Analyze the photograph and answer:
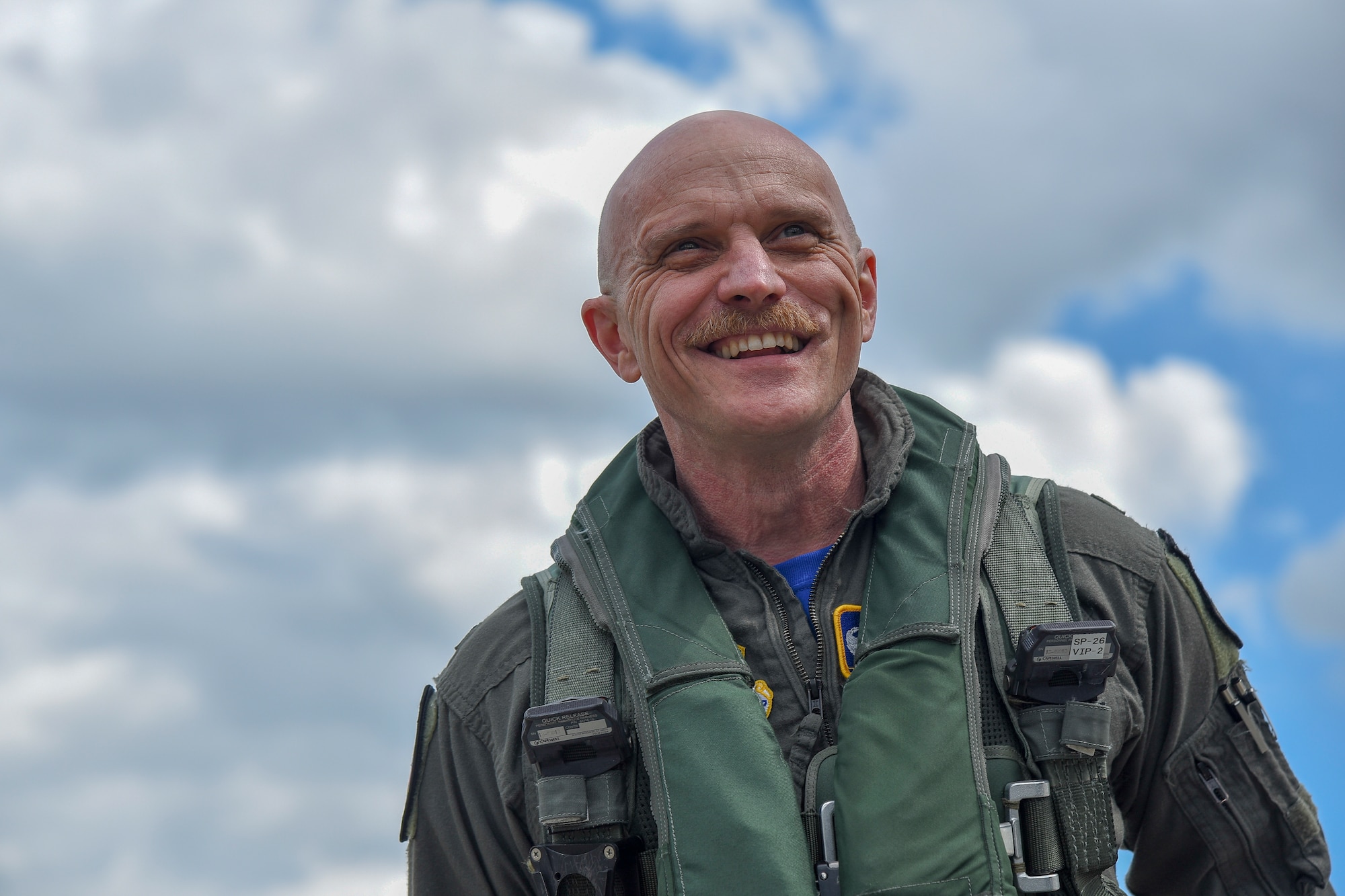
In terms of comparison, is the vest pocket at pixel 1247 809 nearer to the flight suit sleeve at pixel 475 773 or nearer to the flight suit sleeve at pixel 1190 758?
the flight suit sleeve at pixel 1190 758

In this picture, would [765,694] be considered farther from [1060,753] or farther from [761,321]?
[761,321]

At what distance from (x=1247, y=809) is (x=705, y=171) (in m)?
3.00

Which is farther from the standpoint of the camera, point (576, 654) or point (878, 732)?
point (576, 654)

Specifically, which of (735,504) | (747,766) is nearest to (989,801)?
(747,766)

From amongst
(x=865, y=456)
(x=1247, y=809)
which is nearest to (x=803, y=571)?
(x=865, y=456)

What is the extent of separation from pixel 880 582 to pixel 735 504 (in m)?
0.70

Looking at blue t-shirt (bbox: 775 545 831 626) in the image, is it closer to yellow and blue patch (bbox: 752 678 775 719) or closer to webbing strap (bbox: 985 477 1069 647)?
yellow and blue patch (bbox: 752 678 775 719)

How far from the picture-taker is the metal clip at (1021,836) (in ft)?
11.8

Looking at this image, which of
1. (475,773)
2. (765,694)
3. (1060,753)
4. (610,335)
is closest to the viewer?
(1060,753)

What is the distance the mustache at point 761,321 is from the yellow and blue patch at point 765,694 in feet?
4.08

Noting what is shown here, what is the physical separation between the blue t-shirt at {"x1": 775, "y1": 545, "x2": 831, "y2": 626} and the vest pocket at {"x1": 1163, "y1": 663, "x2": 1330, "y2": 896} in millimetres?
1426

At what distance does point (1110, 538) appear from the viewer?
420 centimetres

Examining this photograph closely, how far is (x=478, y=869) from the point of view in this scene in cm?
446

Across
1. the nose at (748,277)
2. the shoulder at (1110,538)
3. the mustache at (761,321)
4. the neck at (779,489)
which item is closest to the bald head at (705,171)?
the nose at (748,277)
